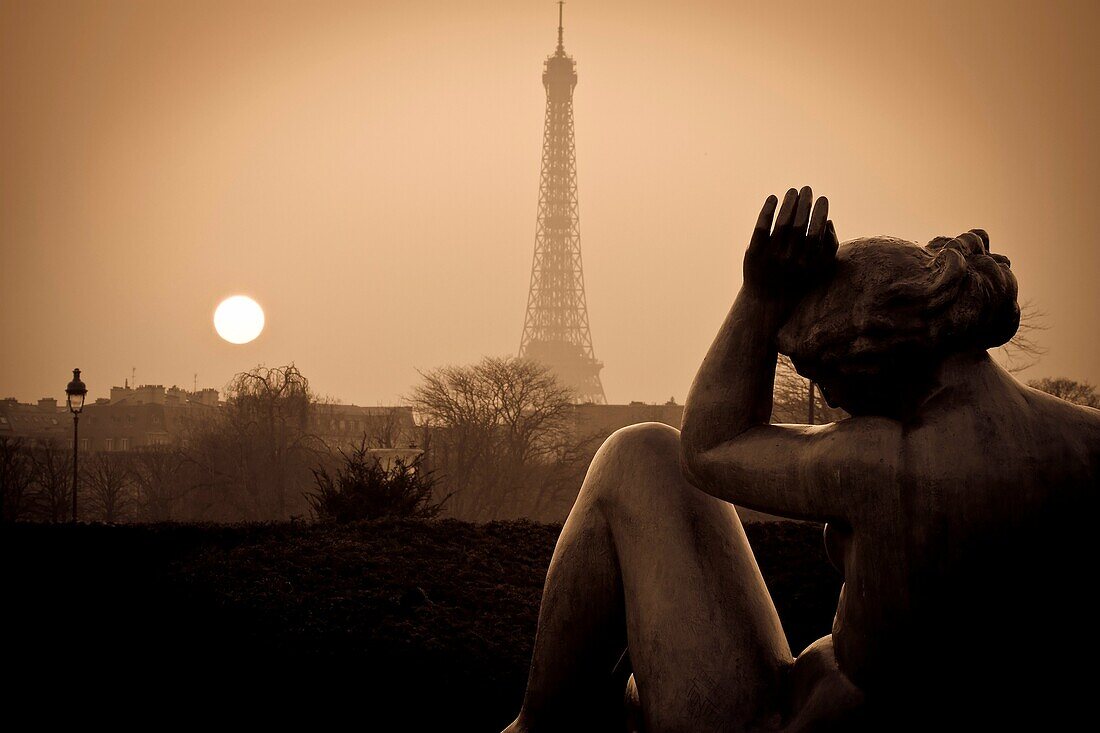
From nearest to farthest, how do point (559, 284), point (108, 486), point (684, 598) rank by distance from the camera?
1. point (684, 598)
2. point (108, 486)
3. point (559, 284)

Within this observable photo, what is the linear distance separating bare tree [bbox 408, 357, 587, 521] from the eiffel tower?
48.0 metres

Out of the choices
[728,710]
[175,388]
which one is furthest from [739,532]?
[175,388]

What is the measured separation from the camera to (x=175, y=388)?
78688 mm

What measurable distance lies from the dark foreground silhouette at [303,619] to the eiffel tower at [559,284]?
268 feet

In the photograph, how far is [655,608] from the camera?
3.42m

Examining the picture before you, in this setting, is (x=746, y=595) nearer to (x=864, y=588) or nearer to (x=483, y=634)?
(x=864, y=588)

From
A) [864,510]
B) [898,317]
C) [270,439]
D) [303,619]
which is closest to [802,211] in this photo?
[898,317]

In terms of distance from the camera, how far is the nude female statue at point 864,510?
293 centimetres

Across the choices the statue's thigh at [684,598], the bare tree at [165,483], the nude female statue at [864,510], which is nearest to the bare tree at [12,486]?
the bare tree at [165,483]

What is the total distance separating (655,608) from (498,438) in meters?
39.0

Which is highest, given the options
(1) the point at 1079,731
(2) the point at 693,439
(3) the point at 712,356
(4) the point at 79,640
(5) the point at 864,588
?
(3) the point at 712,356

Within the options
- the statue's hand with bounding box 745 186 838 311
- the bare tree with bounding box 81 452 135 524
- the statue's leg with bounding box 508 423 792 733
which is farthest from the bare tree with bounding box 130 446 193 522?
the statue's hand with bounding box 745 186 838 311

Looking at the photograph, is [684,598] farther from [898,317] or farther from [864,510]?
[898,317]

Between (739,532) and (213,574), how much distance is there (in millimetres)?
8513
